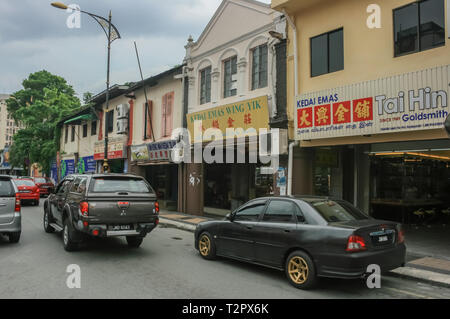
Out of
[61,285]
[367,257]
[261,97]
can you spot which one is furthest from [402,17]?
[61,285]

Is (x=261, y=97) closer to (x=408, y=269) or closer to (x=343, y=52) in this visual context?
(x=343, y=52)

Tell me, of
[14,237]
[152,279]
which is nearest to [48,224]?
[14,237]

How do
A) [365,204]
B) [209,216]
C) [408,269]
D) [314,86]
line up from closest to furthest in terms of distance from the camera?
[408,269] < [314,86] < [365,204] < [209,216]

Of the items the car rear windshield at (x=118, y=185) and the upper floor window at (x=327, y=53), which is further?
the upper floor window at (x=327, y=53)

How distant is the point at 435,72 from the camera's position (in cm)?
831

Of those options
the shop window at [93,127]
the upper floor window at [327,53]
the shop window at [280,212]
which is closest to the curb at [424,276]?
the shop window at [280,212]

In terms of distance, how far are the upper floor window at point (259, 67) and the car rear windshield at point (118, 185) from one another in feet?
22.4

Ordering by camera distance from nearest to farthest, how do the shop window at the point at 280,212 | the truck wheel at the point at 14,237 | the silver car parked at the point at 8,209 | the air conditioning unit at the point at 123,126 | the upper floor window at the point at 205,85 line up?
the shop window at the point at 280,212 < the silver car parked at the point at 8,209 < the truck wheel at the point at 14,237 < the upper floor window at the point at 205,85 < the air conditioning unit at the point at 123,126

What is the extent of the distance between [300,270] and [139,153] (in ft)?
52.8

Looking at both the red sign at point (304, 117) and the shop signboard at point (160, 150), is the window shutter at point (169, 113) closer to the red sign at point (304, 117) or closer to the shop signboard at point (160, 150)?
the shop signboard at point (160, 150)

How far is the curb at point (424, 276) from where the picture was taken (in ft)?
20.9

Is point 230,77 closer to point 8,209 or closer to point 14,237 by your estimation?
point 8,209

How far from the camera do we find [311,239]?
5.90 meters

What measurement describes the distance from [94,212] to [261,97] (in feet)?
24.2
